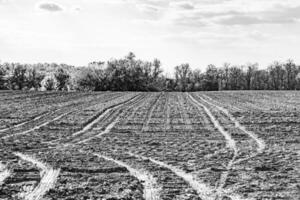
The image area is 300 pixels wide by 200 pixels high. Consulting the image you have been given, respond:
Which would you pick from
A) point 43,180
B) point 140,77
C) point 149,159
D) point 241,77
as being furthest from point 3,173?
point 241,77

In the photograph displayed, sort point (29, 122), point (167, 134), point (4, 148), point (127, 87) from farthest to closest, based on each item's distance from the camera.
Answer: point (127, 87) < point (29, 122) < point (167, 134) < point (4, 148)

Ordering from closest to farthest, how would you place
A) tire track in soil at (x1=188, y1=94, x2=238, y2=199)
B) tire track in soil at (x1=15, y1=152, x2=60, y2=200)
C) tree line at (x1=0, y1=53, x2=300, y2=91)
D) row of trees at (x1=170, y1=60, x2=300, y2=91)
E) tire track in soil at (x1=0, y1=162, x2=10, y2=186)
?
1. tire track in soil at (x1=15, y1=152, x2=60, y2=200)
2. tire track in soil at (x1=188, y1=94, x2=238, y2=199)
3. tire track in soil at (x1=0, y1=162, x2=10, y2=186)
4. tree line at (x1=0, y1=53, x2=300, y2=91)
5. row of trees at (x1=170, y1=60, x2=300, y2=91)

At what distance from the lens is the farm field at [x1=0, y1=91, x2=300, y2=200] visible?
1055 centimetres

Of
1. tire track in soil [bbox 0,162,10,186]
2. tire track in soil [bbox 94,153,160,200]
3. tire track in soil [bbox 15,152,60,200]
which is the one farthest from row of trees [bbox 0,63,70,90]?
tire track in soil [bbox 94,153,160,200]

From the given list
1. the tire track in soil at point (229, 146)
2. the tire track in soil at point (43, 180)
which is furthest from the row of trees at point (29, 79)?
the tire track in soil at point (43, 180)

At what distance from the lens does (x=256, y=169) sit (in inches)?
518

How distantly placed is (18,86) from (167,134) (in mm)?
91238

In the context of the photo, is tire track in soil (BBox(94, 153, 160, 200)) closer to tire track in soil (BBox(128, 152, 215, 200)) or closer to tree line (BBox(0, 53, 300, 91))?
tire track in soil (BBox(128, 152, 215, 200))

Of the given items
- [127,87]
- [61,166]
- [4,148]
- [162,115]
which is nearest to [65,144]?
[4,148]

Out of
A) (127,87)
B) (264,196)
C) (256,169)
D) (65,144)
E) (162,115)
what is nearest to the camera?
(264,196)

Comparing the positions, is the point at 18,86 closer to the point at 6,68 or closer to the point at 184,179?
the point at 6,68

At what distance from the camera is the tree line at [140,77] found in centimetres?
10600

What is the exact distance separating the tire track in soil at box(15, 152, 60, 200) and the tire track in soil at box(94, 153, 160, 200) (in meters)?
1.92

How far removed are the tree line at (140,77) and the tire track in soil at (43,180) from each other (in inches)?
3509
